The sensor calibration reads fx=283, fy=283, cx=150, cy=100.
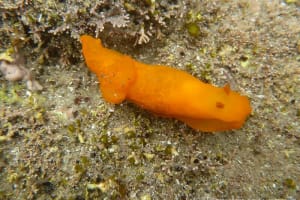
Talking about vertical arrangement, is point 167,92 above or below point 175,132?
above

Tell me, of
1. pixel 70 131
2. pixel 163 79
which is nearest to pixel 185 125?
pixel 163 79

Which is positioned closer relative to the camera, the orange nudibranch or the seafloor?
the orange nudibranch

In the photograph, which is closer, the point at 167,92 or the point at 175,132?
the point at 167,92

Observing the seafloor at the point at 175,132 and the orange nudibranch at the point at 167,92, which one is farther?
the seafloor at the point at 175,132
